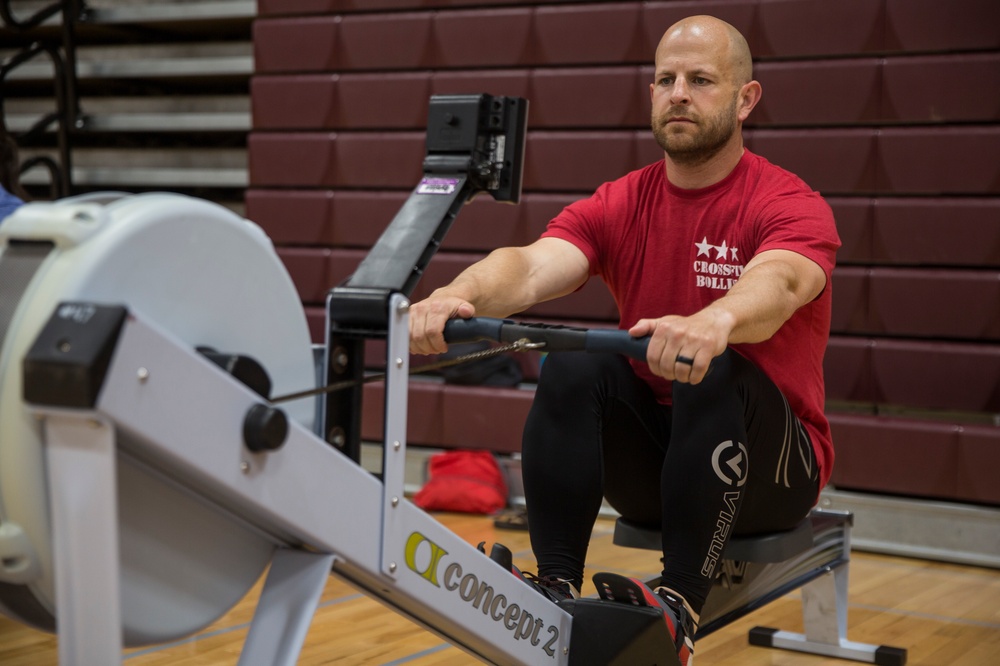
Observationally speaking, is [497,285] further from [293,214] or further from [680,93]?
[293,214]

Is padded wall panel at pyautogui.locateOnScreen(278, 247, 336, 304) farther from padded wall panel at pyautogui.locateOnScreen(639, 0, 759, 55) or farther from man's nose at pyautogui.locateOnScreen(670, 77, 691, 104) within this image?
man's nose at pyautogui.locateOnScreen(670, 77, 691, 104)

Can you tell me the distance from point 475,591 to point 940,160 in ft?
8.94

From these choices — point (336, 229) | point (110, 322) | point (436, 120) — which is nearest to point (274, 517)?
point (110, 322)

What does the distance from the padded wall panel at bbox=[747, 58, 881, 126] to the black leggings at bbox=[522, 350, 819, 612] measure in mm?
2197

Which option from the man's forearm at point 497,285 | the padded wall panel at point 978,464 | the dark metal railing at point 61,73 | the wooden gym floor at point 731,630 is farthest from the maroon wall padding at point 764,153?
the man's forearm at point 497,285

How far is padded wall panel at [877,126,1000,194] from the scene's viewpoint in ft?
11.5

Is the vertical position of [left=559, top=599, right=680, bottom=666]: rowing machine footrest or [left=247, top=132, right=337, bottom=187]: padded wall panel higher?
[left=247, top=132, right=337, bottom=187]: padded wall panel

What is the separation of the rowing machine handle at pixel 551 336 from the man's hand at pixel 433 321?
0.01 meters

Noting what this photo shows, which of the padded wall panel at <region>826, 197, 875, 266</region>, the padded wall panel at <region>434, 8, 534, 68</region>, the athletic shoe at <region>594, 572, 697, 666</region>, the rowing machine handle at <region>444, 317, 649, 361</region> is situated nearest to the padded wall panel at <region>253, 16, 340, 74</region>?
the padded wall panel at <region>434, 8, 534, 68</region>

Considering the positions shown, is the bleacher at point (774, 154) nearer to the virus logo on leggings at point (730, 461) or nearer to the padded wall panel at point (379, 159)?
the padded wall panel at point (379, 159)

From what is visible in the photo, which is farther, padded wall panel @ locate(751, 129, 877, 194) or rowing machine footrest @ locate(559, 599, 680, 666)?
padded wall panel @ locate(751, 129, 877, 194)

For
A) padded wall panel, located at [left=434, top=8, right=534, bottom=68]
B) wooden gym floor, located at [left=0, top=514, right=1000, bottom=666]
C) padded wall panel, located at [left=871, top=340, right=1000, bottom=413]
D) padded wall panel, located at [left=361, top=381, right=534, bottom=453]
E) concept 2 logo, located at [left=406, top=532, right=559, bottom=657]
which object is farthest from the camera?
padded wall panel, located at [left=434, top=8, right=534, bottom=68]

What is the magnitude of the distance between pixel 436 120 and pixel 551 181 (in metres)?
2.67

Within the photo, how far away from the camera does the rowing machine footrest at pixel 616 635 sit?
1494mm
